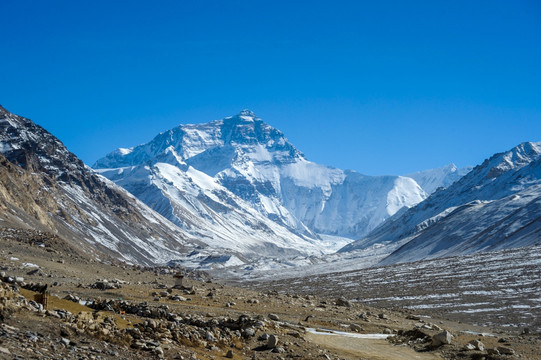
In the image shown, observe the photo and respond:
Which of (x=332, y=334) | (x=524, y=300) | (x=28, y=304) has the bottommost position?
(x=524, y=300)

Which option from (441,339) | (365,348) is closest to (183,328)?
(365,348)

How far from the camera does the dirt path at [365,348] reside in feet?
91.0

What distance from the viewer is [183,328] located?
23.8 metres

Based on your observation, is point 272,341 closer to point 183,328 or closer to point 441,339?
point 183,328

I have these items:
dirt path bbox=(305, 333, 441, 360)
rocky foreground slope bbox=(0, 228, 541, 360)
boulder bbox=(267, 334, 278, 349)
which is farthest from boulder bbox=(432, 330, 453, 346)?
boulder bbox=(267, 334, 278, 349)

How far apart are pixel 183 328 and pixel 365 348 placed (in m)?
10.2

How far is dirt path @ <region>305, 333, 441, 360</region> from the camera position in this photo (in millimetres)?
27750

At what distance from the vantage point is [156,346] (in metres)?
20.2

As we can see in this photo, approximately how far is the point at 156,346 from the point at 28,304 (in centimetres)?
452

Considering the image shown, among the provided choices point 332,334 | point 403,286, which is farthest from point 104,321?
point 403,286

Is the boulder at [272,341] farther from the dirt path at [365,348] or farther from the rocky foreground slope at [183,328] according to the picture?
the dirt path at [365,348]

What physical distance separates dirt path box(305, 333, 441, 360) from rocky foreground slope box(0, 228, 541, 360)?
57mm

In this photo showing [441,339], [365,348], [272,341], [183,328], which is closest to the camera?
[183,328]

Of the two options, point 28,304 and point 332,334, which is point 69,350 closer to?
point 28,304
